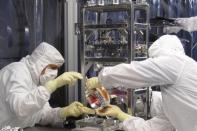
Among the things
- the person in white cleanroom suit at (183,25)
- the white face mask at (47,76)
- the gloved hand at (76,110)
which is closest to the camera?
the gloved hand at (76,110)

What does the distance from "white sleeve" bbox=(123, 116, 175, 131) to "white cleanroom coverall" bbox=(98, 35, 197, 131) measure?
87 millimetres

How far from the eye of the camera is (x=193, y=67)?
6.75 feet

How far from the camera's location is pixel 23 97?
2283 millimetres

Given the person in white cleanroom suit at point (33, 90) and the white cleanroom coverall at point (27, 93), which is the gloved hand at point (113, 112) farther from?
the white cleanroom coverall at point (27, 93)

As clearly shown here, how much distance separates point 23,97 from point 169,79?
881mm

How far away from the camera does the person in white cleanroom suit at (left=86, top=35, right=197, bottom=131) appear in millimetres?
1951

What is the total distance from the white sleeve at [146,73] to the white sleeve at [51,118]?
29.0 inches

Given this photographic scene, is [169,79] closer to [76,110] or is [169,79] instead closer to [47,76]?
[76,110]

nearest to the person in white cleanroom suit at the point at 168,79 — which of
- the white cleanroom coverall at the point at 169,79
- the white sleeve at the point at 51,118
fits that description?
the white cleanroom coverall at the point at 169,79

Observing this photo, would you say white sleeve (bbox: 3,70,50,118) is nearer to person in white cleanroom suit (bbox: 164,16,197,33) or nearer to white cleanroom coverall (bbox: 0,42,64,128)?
white cleanroom coverall (bbox: 0,42,64,128)

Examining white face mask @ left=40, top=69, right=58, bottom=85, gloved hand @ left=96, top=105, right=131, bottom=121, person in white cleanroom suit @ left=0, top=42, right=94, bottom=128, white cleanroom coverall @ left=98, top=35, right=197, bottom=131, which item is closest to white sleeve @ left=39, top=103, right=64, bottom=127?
person in white cleanroom suit @ left=0, top=42, right=94, bottom=128

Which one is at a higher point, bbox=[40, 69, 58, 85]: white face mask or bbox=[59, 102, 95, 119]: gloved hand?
bbox=[40, 69, 58, 85]: white face mask

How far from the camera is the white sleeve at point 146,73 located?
1.94 meters

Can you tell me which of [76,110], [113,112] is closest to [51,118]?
[76,110]
